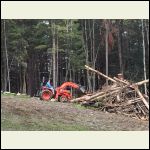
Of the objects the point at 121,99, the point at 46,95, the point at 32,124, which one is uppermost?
the point at 46,95

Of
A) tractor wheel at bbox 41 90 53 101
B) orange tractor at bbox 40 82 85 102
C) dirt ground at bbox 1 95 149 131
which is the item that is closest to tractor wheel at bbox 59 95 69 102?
orange tractor at bbox 40 82 85 102

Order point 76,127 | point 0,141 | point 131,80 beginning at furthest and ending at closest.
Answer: point 131,80 → point 76,127 → point 0,141

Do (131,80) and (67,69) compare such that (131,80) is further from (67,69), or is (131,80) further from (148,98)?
(67,69)

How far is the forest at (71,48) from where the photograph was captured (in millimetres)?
15391

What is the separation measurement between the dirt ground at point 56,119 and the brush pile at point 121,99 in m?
0.55

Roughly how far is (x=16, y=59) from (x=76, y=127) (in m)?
6.24

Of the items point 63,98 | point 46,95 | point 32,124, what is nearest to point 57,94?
point 63,98

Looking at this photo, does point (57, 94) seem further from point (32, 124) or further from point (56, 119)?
point (32, 124)

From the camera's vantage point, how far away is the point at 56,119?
35.5ft

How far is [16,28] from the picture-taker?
51.1 ft

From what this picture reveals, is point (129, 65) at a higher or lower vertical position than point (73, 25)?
lower

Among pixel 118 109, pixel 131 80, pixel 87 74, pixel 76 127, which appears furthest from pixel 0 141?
pixel 87 74

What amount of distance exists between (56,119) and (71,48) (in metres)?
5.45

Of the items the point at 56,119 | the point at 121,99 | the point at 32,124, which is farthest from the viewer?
the point at 121,99
